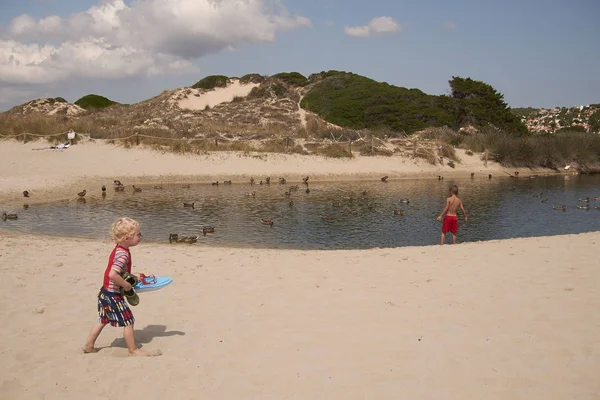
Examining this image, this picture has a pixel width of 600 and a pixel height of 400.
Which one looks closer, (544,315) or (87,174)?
(544,315)

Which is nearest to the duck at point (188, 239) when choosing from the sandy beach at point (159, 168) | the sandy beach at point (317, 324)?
the sandy beach at point (317, 324)

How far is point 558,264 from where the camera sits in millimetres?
9242

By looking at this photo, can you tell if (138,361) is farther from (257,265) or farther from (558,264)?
(558,264)

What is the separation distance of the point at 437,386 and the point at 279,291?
3539 mm

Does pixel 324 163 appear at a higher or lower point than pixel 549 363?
higher

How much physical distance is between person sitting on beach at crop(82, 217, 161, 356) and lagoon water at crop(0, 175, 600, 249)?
26.6ft

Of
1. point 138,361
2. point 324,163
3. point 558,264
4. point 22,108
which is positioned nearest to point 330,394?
point 138,361

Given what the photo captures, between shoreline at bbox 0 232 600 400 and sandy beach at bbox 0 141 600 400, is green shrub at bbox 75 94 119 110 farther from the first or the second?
shoreline at bbox 0 232 600 400

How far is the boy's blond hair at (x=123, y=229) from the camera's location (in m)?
5.23

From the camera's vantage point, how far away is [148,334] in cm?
611

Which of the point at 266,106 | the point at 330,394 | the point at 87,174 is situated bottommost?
the point at 330,394

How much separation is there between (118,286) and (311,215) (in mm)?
13580

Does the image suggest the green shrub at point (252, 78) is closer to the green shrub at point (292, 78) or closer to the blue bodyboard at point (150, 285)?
the green shrub at point (292, 78)

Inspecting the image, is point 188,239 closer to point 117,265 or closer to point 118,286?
point 118,286
